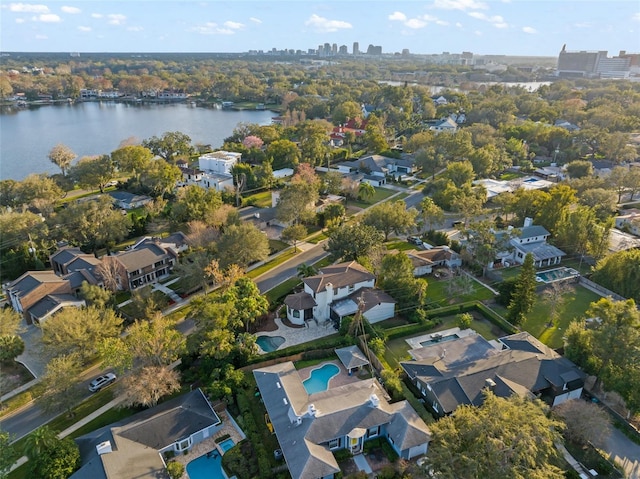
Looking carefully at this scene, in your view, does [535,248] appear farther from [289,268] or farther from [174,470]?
[174,470]

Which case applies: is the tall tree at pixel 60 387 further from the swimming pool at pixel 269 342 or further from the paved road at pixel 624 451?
the paved road at pixel 624 451

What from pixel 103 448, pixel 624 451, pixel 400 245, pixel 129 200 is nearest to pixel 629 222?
pixel 400 245

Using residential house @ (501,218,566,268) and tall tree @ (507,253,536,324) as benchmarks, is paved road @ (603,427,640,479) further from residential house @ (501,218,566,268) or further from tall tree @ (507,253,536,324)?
residential house @ (501,218,566,268)

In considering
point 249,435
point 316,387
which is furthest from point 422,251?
point 249,435

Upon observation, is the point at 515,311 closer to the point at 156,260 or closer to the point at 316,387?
the point at 316,387

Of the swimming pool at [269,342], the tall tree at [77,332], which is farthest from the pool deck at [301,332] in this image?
the tall tree at [77,332]

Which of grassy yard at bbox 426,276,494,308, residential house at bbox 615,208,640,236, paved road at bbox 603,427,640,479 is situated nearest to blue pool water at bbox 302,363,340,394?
grassy yard at bbox 426,276,494,308
